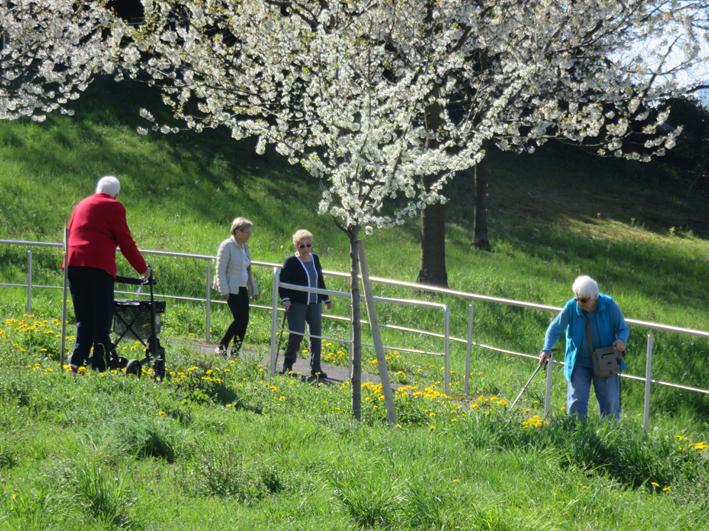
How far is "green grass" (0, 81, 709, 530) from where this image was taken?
3.68 m

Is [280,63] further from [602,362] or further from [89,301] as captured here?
[602,362]

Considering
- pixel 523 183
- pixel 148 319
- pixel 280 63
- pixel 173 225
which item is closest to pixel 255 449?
pixel 148 319

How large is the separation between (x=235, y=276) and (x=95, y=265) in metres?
2.09

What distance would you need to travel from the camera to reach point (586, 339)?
5934 millimetres

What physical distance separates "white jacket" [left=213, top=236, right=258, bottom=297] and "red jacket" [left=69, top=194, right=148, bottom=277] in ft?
5.62

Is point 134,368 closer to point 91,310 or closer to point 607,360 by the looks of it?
point 91,310

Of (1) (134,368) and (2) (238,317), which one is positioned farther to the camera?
(2) (238,317)

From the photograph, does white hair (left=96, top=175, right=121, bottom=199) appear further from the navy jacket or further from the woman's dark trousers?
the navy jacket

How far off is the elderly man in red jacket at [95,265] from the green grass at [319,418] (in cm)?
46

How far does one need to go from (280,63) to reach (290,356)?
328 cm

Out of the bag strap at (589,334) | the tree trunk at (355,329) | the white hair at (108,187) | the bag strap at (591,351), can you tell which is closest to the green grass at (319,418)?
the tree trunk at (355,329)

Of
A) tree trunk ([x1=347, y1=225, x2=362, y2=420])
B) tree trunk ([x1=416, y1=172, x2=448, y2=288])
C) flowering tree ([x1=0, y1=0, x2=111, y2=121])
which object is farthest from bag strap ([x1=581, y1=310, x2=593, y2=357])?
flowering tree ([x1=0, y1=0, x2=111, y2=121])

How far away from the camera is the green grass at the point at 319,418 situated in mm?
3679

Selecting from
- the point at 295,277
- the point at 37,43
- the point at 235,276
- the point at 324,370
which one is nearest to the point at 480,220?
the point at 324,370
